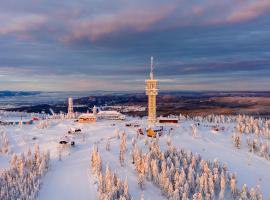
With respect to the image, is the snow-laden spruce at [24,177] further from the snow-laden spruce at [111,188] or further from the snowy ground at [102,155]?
the snow-laden spruce at [111,188]

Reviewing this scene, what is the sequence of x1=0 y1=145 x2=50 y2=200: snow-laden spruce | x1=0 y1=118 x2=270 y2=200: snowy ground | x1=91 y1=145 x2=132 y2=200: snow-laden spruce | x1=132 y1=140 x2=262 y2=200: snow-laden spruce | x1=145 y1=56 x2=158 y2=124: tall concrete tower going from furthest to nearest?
x1=145 y1=56 x2=158 y2=124: tall concrete tower
x1=0 y1=118 x2=270 y2=200: snowy ground
x1=132 y1=140 x2=262 y2=200: snow-laden spruce
x1=0 y1=145 x2=50 y2=200: snow-laden spruce
x1=91 y1=145 x2=132 y2=200: snow-laden spruce

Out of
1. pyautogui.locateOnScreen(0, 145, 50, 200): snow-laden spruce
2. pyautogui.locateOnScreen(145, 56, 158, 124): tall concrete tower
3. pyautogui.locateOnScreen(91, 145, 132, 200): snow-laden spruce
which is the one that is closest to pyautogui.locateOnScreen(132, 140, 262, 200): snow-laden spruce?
pyautogui.locateOnScreen(91, 145, 132, 200): snow-laden spruce

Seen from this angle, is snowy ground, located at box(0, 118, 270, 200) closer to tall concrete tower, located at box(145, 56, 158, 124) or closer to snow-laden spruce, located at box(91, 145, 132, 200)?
snow-laden spruce, located at box(91, 145, 132, 200)

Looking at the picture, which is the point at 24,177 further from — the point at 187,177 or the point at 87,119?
the point at 87,119

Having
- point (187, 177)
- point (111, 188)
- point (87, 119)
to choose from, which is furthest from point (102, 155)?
point (87, 119)

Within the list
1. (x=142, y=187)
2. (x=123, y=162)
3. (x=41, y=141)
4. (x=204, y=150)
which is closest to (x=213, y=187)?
(x=142, y=187)

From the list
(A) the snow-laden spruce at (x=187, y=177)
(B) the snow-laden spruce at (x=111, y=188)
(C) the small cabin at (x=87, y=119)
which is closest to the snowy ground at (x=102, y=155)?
(B) the snow-laden spruce at (x=111, y=188)
